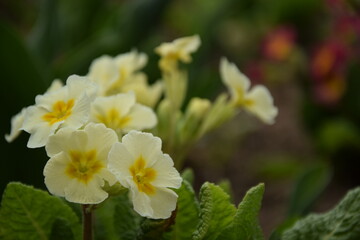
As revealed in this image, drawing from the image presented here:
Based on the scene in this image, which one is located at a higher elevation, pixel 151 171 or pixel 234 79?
pixel 234 79

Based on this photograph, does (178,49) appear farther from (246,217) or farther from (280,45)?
(280,45)

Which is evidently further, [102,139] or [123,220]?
[123,220]

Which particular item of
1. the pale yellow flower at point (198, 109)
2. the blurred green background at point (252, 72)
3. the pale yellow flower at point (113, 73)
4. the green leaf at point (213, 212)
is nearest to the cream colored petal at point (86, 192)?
the green leaf at point (213, 212)

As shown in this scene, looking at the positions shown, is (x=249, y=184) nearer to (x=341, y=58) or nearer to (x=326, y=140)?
(x=326, y=140)

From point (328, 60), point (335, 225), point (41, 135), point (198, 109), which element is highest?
point (328, 60)

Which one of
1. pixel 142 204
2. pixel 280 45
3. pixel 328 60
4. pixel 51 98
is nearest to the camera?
pixel 142 204

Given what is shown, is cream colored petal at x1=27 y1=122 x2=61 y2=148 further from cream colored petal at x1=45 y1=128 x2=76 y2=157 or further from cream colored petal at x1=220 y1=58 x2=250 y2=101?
cream colored petal at x1=220 y1=58 x2=250 y2=101

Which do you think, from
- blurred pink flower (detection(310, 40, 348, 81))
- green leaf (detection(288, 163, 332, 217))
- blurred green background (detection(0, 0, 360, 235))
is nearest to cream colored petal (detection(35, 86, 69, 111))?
blurred green background (detection(0, 0, 360, 235))

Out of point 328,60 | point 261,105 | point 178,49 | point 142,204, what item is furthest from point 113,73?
point 328,60
